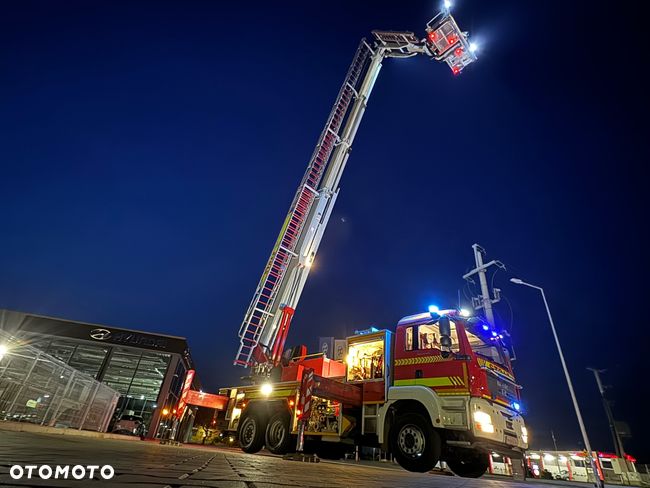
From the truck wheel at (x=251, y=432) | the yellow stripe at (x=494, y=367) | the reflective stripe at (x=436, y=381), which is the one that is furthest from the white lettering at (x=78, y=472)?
the truck wheel at (x=251, y=432)

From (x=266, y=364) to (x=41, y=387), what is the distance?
6.75m

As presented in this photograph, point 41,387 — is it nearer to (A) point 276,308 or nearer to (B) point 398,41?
(A) point 276,308

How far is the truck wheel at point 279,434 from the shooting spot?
8.56m

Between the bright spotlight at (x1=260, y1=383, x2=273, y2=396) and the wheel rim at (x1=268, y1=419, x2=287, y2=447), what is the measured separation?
75 centimetres

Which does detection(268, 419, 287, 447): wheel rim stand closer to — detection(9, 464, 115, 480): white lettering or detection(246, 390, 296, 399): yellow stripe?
detection(246, 390, 296, 399): yellow stripe

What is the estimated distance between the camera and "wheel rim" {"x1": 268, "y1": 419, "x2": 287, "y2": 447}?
343 inches

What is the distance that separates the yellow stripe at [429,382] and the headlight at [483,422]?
0.71m

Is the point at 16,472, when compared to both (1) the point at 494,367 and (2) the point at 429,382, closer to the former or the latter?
(2) the point at 429,382

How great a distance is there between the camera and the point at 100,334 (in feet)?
102

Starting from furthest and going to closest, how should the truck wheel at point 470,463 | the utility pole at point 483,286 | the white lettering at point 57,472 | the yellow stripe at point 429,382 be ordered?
the utility pole at point 483,286 < the truck wheel at point 470,463 < the yellow stripe at point 429,382 < the white lettering at point 57,472

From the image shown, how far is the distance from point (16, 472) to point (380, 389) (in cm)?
743

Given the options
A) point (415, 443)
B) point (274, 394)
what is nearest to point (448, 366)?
point (415, 443)

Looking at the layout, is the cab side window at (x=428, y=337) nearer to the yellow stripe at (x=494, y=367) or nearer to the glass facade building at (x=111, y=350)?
the yellow stripe at (x=494, y=367)

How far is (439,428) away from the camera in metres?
6.98
